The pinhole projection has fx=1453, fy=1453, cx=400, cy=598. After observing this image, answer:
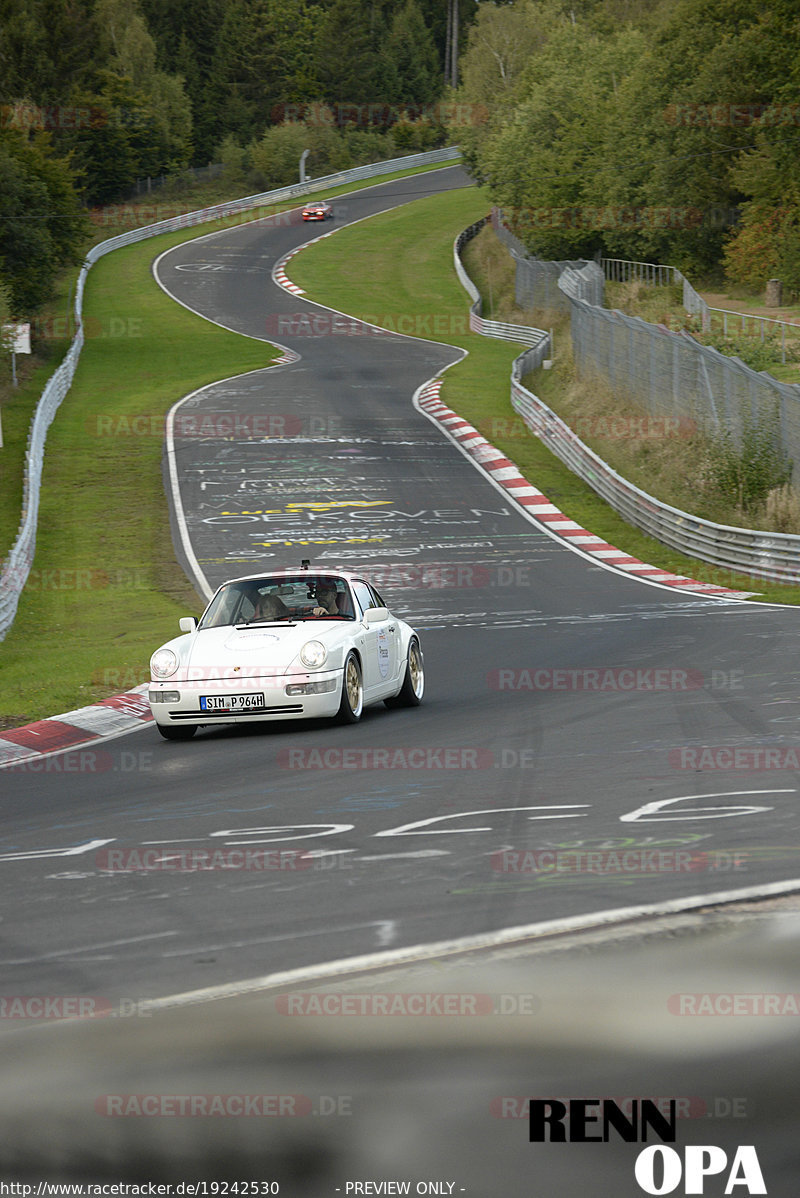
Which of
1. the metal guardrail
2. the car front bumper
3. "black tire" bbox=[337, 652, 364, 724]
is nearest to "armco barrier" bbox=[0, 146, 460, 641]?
the car front bumper

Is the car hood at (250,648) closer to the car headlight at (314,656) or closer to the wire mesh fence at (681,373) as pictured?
the car headlight at (314,656)

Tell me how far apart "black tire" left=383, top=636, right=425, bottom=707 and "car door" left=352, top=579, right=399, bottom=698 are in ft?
0.82

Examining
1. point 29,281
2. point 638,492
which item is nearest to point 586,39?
point 29,281

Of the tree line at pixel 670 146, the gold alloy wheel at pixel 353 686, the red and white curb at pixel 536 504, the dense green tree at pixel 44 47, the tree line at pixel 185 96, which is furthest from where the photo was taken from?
the dense green tree at pixel 44 47

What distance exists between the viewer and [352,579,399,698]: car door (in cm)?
1326

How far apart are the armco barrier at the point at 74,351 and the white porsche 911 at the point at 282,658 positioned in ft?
30.1

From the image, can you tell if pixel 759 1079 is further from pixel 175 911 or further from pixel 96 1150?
pixel 175 911

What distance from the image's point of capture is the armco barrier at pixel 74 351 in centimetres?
2456

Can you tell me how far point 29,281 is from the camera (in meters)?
57.6

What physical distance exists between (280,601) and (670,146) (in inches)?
2098

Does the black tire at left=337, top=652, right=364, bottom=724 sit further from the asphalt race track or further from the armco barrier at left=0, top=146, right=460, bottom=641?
the armco barrier at left=0, top=146, right=460, bottom=641

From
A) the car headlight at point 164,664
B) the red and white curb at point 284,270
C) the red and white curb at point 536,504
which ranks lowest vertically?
the red and white curb at point 536,504

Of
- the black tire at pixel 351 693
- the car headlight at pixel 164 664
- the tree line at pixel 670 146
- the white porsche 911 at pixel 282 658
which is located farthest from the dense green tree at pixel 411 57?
the car headlight at pixel 164 664

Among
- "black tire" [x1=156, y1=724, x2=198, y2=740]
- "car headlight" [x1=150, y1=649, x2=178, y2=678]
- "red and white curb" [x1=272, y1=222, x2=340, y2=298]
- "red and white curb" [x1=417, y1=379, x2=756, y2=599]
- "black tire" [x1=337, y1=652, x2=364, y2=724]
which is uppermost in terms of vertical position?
"car headlight" [x1=150, y1=649, x2=178, y2=678]
